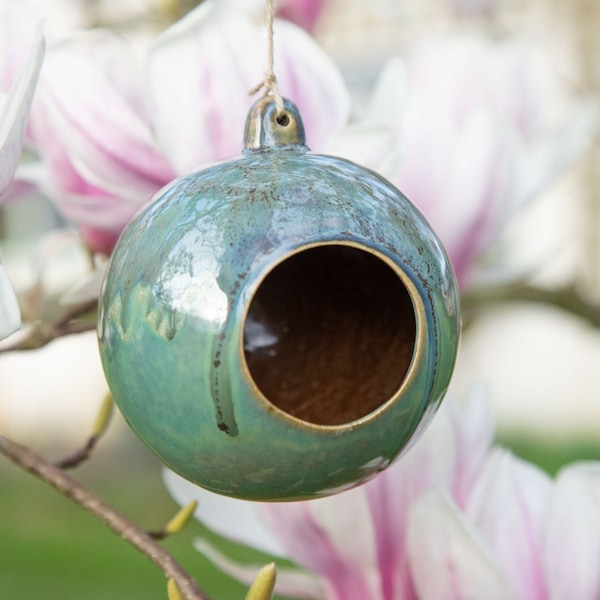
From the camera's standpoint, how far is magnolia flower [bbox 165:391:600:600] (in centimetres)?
64

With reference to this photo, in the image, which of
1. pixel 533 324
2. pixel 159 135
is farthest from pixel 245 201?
pixel 533 324

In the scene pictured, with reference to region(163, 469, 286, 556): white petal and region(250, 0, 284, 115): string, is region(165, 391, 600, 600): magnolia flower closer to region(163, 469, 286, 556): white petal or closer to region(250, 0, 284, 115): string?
region(163, 469, 286, 556): white petal

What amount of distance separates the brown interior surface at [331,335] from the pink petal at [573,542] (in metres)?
0.16

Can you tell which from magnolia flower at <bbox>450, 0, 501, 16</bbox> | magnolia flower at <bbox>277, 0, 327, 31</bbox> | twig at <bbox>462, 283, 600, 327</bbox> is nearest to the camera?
twig at <bbox>462, 283, 600, 327</bbox>

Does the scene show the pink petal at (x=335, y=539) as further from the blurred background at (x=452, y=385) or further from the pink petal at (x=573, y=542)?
the blurred background at (x=452, y=385)

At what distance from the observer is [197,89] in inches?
25.7

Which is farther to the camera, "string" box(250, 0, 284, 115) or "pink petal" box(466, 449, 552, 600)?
"pink petal" box(466, 449, 552, 600)

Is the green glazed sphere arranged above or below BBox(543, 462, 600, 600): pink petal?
above

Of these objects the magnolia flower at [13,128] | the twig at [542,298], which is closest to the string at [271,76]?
the magnolia flower at [13,128]

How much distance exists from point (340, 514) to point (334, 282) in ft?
0.47

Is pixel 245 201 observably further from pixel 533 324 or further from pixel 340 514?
pixel 533 324

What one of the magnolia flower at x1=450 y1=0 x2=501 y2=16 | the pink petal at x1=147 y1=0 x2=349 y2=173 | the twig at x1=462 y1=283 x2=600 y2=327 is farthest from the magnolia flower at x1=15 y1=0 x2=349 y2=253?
the magnolia flower at x1=450 y1=0 x2=501 y2=16

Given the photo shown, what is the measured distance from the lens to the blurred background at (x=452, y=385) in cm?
284

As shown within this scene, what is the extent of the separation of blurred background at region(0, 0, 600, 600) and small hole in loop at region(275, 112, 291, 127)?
2.09 metres
